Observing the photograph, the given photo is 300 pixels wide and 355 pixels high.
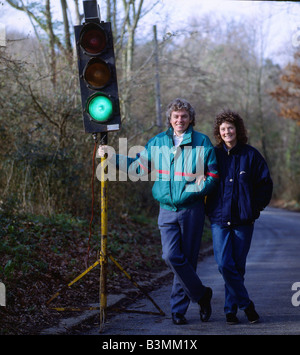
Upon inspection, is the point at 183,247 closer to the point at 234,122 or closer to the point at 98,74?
the point at 234,122

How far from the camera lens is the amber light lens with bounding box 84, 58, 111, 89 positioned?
6.02m

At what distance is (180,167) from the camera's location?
6.17 m

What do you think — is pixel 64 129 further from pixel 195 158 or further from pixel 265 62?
pixel 265 62

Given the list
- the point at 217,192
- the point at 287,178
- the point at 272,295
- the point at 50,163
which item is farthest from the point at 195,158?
the point at 287,178

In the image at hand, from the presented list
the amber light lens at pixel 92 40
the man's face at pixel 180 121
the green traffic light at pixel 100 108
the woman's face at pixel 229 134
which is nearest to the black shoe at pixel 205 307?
the woman's face at pixel 229 134

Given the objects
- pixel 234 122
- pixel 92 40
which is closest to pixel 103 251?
pixel 234 122

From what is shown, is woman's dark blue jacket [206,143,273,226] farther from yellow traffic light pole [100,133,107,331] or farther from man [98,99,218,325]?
yellow traffic light pole [100,133,107,331]

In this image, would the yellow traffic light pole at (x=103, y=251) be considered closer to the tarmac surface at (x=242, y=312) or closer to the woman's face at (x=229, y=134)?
the tarmac surface at (x=242, y=312)

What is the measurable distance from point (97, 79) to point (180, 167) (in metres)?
1.29

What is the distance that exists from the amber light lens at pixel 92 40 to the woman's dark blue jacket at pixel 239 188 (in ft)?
5.79

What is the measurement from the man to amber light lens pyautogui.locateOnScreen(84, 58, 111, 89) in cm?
69

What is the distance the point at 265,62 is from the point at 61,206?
3804cm

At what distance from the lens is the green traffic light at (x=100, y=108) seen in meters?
6.00

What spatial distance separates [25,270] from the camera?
7.36 m
